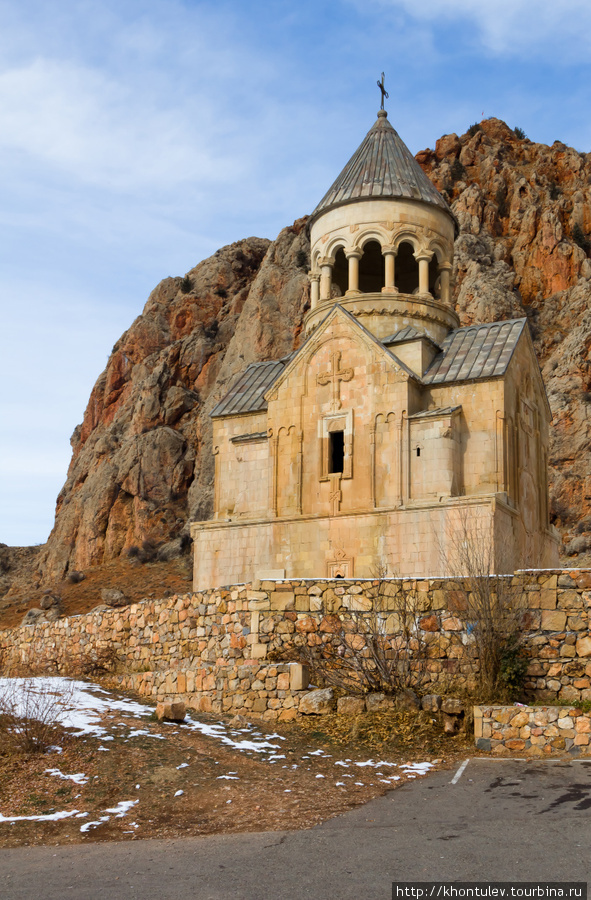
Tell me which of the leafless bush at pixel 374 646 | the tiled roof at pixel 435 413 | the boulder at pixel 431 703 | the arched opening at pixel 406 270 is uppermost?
the arched opening at pixel 406 270

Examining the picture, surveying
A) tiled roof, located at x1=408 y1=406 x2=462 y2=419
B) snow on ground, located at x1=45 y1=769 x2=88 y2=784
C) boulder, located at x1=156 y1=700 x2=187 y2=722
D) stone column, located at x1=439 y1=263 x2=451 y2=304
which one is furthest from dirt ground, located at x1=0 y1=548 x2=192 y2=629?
snow on ground, located at x1=45 y1=769 x2=88 y2=784

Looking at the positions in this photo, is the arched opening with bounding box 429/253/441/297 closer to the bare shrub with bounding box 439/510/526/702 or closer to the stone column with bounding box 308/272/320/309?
the stone column with bounding box 308/272/320/309

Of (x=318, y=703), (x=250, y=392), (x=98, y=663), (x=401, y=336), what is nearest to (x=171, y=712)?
(x=318, y=703)

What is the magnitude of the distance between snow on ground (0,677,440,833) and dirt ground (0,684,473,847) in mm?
34

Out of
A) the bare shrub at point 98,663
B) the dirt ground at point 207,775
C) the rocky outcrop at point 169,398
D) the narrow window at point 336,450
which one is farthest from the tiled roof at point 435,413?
the rocky outcrop at point 169,398

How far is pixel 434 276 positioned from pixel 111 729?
16.0 metres

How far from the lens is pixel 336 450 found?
20016 mm

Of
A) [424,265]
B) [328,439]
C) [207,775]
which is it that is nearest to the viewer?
[207,775]

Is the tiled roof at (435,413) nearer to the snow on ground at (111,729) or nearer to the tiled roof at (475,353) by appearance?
the tiled roof at (475,353)

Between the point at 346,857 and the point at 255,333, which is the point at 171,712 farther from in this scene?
the point at 255,333

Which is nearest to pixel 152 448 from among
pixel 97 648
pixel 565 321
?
pixel 565 321

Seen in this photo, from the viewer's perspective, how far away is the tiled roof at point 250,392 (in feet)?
71.6

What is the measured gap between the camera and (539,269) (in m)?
54.3

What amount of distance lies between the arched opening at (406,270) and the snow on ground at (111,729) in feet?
48.7
